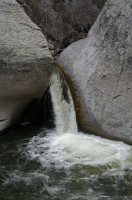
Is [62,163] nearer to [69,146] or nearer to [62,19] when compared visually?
[69,146]

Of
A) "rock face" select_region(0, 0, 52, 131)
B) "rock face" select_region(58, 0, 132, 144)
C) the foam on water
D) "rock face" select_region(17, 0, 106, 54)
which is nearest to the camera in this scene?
the foam on water

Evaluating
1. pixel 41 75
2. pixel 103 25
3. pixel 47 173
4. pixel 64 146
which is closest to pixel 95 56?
pixel 103 25

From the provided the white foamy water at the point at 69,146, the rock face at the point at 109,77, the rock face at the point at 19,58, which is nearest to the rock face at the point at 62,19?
the rock face at the point at 109,77

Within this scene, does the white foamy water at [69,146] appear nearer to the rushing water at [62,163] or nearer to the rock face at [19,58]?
the rushing water at [62,163]

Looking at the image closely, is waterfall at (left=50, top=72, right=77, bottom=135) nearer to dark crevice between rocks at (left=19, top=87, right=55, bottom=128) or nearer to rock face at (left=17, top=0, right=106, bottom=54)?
dark crevice between rocks at (left=19, top=87, right=55, bottom=128)

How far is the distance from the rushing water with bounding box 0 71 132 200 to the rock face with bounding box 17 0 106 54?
8.29ft

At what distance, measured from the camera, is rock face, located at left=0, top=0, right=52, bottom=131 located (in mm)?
6547

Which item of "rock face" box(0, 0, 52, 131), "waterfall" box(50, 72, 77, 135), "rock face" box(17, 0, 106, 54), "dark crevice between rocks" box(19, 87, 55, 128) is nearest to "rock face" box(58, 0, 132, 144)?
"waterfall" box(50, 72, 77, 135)

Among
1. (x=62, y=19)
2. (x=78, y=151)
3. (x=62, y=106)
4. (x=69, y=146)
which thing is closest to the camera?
(x=78, y=151)

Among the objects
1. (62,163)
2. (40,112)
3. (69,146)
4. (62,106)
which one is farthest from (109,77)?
(40,112)

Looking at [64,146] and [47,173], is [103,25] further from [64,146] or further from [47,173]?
[47,173]

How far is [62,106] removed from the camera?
7488 millimetres

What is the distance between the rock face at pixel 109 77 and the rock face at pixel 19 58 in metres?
→ 0.93

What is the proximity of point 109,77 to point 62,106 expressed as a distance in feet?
4.05
